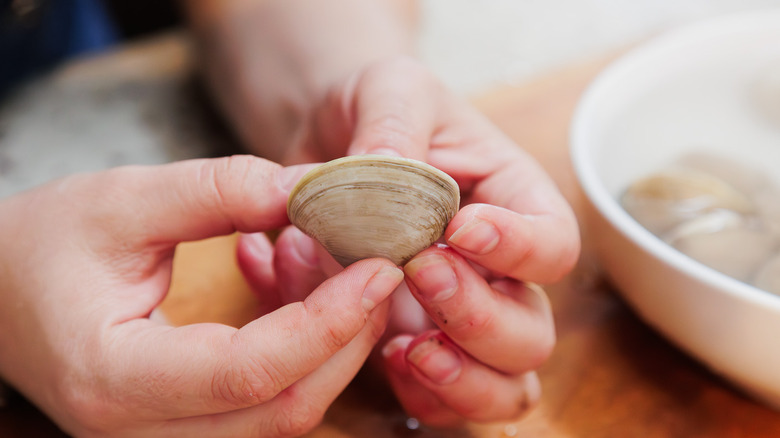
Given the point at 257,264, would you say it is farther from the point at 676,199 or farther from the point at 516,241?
the point at 676,199

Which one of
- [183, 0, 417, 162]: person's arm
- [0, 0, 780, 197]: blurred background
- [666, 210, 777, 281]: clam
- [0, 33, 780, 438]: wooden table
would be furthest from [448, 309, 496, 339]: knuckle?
[0, 0, 780, 197]: blurred background

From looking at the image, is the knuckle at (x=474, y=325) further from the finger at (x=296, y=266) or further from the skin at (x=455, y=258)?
the finger at (x=296, y=266)

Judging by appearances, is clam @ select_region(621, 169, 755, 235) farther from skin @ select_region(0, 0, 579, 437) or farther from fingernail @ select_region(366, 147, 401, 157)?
fingernail @ select_region(366, 147, 401, 157)

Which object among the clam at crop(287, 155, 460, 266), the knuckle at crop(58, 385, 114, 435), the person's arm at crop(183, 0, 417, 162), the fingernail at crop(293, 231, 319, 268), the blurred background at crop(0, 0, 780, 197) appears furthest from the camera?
the blurred background at crop(0, 0, 780, 197)

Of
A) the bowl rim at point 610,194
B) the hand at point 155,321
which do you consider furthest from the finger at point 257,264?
the bowl rim at point 610,194

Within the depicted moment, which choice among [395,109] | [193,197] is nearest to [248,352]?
[193,197]

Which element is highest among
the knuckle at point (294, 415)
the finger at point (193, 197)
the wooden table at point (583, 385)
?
the finger at point (193, 197)
